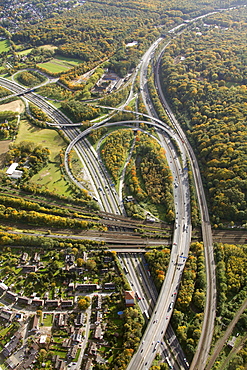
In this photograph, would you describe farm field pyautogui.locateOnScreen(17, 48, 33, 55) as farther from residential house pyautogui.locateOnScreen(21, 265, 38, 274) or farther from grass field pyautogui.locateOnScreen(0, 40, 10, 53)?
residential house pyautogui.locateOnScreen(21, 265, 38, 274)

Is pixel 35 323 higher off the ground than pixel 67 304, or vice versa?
pixel 67 304

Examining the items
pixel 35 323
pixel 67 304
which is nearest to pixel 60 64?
pixel 67 304

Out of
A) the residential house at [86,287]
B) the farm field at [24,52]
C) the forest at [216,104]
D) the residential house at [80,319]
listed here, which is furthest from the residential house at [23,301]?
the farm field at [24,52]

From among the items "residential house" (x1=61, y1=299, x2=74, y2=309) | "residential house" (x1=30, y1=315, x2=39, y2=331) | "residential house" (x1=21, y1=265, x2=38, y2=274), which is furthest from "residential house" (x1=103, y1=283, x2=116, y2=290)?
"residential house" (x1=21, y1=265, x2=38, y2=274)

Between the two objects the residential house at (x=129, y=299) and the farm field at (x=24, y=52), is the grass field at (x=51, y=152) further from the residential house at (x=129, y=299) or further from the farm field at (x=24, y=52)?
the farm field at (x=24, y=52)

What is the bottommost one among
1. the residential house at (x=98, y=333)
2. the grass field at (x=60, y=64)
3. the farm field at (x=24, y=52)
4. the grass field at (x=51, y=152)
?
→ the residential house at (x=98, y=333)

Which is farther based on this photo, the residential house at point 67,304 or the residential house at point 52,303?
the residential house at point 67,304

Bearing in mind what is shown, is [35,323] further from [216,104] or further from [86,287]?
[216,104]
